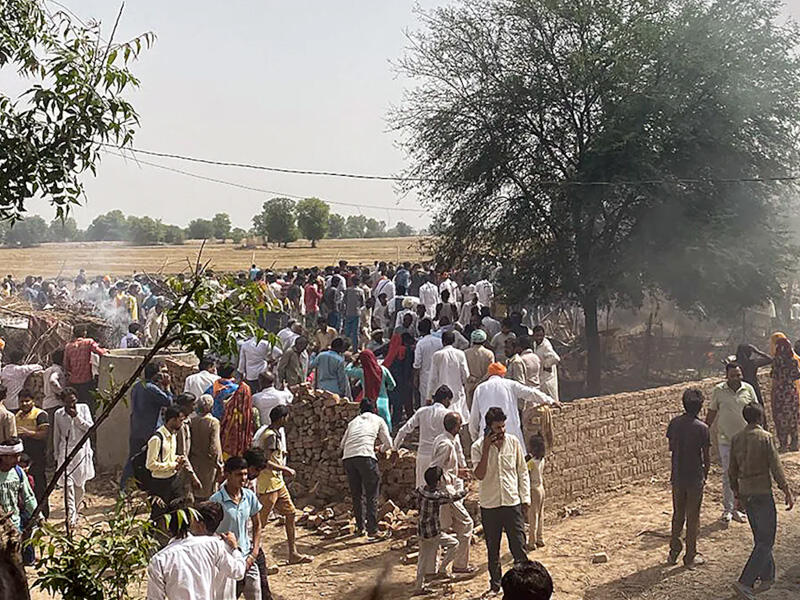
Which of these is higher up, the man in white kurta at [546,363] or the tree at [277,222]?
the tree at [277,222]

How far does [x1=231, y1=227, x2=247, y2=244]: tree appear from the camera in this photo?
6697 centimetres

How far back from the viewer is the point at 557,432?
10.8m

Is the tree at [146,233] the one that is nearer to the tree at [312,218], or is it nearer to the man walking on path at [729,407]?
the tree at [312,218]

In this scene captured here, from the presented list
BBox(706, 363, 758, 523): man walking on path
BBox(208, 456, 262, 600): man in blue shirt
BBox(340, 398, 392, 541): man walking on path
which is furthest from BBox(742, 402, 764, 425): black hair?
BBox(208, 456, 262, 600): man in blue shirt

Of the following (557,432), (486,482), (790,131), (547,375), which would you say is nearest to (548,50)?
(790,131)

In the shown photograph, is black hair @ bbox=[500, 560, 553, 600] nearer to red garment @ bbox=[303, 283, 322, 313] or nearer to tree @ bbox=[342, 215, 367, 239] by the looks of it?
red garment @ bbox=[303, 283, 322, 313]

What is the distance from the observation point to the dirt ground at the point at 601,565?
887 centimetres

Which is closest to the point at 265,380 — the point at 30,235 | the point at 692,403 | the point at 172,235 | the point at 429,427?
the point at 429,427

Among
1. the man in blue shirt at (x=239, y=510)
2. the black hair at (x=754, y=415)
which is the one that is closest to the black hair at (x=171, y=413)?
the man in blue shirt at (x=239, y=510)

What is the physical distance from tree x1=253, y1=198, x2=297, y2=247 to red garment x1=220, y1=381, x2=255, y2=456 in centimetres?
4721

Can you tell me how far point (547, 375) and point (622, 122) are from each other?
599 cm

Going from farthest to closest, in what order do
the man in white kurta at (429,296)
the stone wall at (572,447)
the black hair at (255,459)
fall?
the man in white kurta at (429,296), the stone wall at (572,447), the black hair at (255,459)

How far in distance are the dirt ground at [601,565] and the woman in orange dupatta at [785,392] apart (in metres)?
2.52

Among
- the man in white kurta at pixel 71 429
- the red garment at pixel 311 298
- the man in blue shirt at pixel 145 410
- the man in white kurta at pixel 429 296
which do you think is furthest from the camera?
the red garment at pixel 311 298
